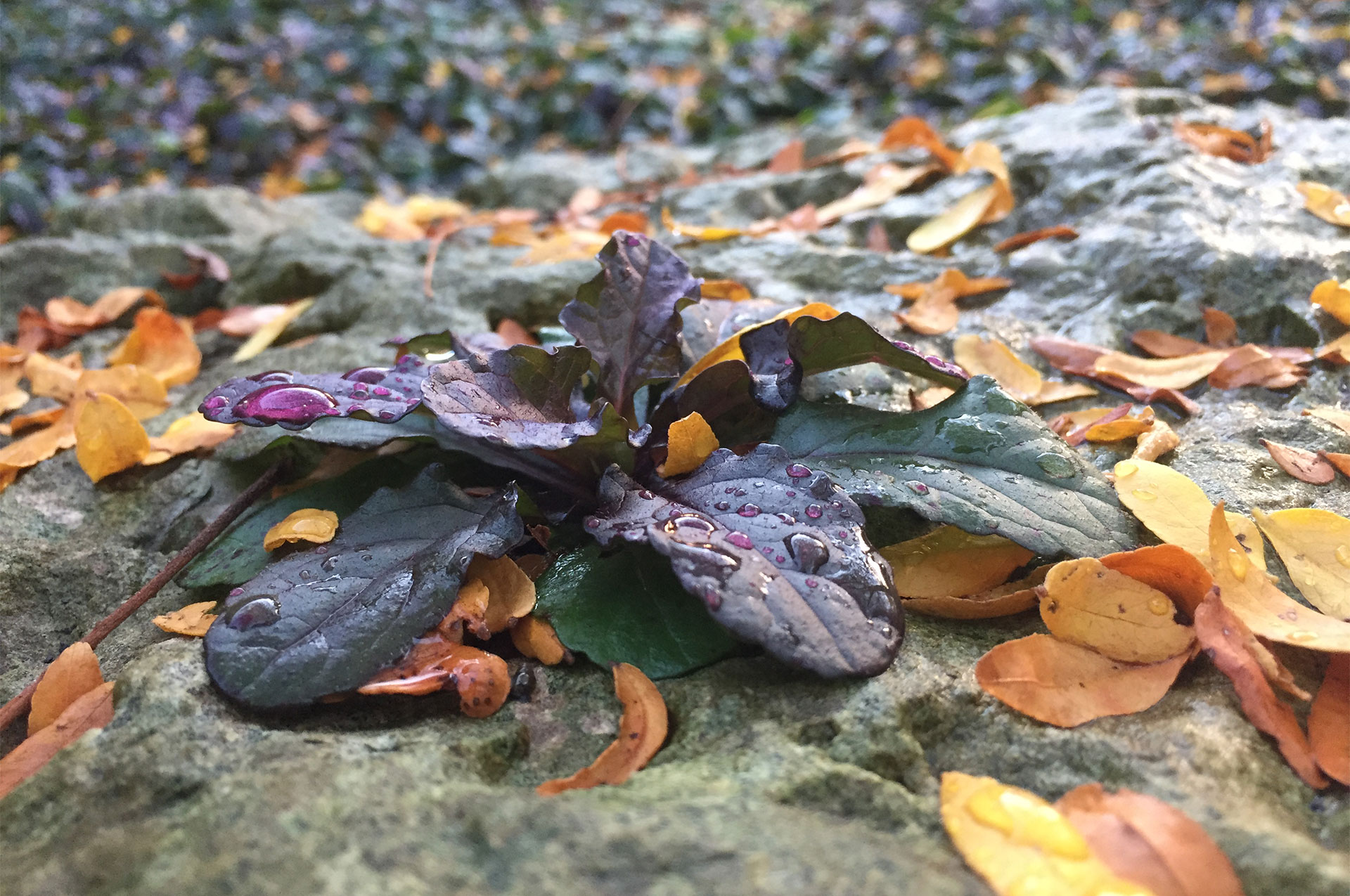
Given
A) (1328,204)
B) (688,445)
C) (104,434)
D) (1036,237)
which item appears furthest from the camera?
(1036,237)

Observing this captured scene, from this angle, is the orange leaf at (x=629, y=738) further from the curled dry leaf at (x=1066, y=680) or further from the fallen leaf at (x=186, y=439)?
the fallen leaf at (x=186, y=439)

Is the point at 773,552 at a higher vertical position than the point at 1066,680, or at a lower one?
higher

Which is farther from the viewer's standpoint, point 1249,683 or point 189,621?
point 189,621

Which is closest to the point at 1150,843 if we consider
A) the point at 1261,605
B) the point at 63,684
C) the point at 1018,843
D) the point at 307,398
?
the point at 1018,843

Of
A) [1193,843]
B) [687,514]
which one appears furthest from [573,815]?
[1193,843]

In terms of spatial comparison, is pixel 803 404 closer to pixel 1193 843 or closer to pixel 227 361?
pixel 1193 843

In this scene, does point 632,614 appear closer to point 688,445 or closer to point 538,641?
point 538,641
